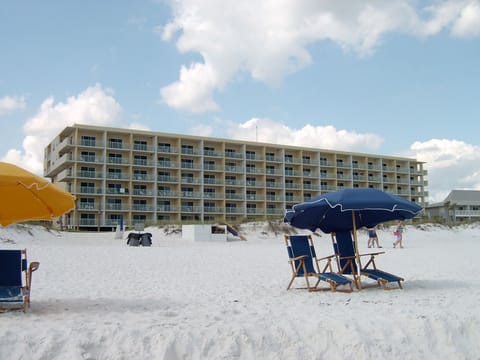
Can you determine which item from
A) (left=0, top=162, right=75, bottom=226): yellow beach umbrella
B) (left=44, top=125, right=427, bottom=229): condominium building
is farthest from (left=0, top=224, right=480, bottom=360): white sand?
(left=44, top=125, right=427, bottom=229): condominium building

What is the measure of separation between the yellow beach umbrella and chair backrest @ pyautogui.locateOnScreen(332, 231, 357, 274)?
488 centimetres

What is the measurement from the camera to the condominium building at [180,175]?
5122 cm

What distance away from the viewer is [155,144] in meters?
54.6

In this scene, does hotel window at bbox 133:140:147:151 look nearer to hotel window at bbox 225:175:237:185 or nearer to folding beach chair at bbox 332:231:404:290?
hotel window at bbox 225:175:237:185

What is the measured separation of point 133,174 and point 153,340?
49508mm

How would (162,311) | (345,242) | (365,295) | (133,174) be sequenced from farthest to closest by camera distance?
(133,174) → (345,242) → (365,295) → (162,311)

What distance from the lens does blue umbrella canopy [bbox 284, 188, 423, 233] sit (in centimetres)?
797

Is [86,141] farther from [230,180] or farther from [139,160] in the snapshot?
[230,180]

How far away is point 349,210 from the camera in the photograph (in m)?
8.77

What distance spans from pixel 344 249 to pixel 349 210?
2.69 feet

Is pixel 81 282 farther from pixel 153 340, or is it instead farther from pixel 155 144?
pixel 155 144

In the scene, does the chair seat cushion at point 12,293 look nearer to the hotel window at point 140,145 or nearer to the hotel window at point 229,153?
the hotel window at point 140,145

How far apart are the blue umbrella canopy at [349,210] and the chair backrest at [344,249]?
136mm

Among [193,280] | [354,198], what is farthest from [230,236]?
[354,198]
